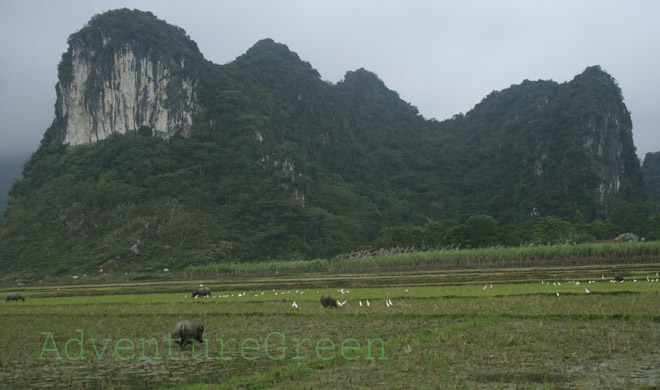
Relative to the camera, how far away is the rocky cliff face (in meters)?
94.2

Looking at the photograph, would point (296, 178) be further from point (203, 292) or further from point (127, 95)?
point (203, 292)

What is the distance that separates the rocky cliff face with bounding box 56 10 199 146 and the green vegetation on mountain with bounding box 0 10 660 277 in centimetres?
140

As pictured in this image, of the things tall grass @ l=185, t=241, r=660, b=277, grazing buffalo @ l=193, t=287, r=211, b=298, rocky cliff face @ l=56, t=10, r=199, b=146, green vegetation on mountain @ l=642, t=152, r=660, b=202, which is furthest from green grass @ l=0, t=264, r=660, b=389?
green vegetation on mountain @ l=642, t=152, r=660, b=202

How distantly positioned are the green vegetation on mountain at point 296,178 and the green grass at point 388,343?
151ft

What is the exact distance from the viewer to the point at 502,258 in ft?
143

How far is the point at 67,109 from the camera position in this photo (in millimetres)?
97688

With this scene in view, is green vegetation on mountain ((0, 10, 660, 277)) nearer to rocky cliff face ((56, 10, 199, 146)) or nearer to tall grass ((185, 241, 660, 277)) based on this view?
rocky cliff face ((56, 10, 199, 146))

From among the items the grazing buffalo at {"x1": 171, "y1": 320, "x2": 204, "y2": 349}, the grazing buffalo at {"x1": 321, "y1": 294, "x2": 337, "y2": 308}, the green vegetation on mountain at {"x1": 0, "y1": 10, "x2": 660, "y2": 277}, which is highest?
the green vegetation on mountain at {"x1": 0, "y1": 10, "x2": 660, "y2": 277}

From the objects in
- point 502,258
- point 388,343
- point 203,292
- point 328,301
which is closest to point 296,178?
point 502,258

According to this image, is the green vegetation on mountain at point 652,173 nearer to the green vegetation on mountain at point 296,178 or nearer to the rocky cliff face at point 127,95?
the green vegetation on mountain at point 296,178

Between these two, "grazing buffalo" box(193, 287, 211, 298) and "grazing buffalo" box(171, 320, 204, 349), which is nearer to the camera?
"grazing buffalo" box(171, 320, 204, 349)

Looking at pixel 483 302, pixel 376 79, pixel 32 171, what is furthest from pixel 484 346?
pixel 376 79

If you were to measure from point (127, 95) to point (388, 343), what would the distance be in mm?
93841

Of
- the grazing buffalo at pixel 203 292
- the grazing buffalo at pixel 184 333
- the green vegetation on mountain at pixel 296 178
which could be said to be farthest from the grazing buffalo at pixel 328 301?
the green vegetation on mountain at pixel 296 178
